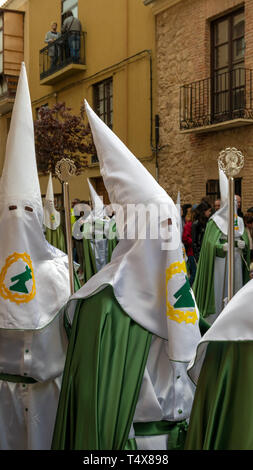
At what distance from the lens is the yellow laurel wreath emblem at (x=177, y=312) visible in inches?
103

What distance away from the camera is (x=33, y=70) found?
75.5 ft

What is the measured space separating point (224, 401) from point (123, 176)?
131 cm

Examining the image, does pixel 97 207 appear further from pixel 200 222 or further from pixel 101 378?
pixel 101 378

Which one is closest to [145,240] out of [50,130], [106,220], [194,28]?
[106,220]

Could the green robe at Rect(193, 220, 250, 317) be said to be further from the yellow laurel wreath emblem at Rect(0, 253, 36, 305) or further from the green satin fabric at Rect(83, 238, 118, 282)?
the yellow laurel wreath emblem at Rect(0, 253, 36, 305)

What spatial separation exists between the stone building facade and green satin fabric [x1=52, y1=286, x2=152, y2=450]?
1019 cm

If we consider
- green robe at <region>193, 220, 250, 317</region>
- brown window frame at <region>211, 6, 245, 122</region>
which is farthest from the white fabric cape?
brown window frame at <region>211, 6, 245, 122</region>

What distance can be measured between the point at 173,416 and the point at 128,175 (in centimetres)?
113

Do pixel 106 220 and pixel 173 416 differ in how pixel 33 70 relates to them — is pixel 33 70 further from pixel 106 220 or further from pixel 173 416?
pixel 173 416

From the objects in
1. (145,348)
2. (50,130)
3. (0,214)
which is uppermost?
(50,130)

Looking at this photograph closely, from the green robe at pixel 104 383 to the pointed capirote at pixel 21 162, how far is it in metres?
0.83

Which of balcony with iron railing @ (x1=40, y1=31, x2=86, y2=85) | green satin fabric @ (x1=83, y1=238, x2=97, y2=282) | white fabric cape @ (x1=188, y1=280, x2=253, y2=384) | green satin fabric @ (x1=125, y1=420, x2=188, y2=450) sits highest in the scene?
balcony with iron railing @ (x1=40, y1=31, x2=86, y2=85)

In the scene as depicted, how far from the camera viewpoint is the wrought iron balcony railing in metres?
12.6

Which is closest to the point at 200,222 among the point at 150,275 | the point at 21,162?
the point at 21,162
